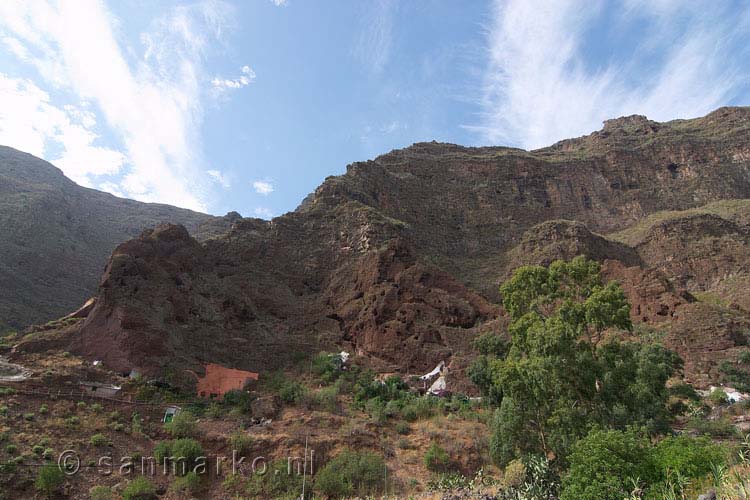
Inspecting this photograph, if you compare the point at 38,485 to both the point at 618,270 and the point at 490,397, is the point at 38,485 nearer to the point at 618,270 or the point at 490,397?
the point at 490,397

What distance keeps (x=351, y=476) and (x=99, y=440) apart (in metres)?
9.37

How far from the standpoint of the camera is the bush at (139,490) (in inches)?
687

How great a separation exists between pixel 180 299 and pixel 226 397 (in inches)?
385

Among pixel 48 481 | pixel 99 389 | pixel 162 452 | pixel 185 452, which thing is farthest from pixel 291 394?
pixel 48 481

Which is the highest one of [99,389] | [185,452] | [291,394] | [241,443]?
[99,389]

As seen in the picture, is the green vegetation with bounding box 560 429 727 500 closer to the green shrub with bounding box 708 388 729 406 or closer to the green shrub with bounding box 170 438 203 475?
the green shrub with bounding box 170 438 203 475

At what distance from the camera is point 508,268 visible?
52.0 meters

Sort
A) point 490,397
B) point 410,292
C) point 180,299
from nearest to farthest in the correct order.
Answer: point 490,397 → point 180,299 → point 410,292

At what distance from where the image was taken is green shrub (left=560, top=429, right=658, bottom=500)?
11.3 meters

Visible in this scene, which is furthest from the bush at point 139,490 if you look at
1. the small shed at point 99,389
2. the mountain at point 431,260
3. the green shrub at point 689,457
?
the green shrub at point 689,457

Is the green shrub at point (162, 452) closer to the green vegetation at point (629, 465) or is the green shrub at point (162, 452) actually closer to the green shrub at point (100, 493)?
the green shrub at point (100, 493)

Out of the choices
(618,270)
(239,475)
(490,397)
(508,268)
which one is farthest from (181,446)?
(508,268)

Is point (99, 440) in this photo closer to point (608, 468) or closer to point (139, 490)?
point (139, 490)

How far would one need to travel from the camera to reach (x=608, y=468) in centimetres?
1176
